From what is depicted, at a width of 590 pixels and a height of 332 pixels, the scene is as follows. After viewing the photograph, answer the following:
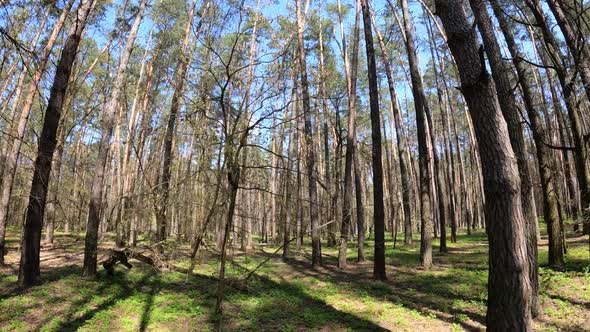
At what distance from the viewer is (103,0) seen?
12.6m

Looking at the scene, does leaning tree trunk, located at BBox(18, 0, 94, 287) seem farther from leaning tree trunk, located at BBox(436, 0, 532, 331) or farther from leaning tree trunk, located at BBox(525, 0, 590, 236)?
leaning tree trunk, located at BBox(525, 0, 590, 236)

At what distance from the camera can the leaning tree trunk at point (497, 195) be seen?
3637mm

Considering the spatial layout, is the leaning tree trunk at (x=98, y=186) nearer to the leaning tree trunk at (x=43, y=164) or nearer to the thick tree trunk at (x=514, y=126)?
the leaning tree trunk at (x=43, y=164)

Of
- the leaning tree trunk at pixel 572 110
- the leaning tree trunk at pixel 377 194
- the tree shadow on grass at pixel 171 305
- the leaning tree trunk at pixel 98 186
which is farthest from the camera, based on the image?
the leaning tree trunk at pixel 377 194

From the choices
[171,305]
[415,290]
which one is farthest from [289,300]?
[415,290]

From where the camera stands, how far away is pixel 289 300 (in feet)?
28.8

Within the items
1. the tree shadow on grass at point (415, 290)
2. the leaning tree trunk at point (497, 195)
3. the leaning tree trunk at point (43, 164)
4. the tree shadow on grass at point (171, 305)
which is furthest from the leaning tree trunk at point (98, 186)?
the leaning tree trunk at point (497, 195)

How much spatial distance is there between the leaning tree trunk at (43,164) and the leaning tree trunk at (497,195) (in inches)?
337

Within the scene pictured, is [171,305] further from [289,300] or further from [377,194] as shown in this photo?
[377,194]

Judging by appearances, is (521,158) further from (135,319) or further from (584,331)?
(135,319)

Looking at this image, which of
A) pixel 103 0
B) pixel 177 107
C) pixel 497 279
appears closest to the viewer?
pixel 497 279

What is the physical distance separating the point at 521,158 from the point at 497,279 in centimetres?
345

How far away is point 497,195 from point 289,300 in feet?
20.9

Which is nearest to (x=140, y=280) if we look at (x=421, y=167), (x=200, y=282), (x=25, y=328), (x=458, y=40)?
(x=200, y=282)
